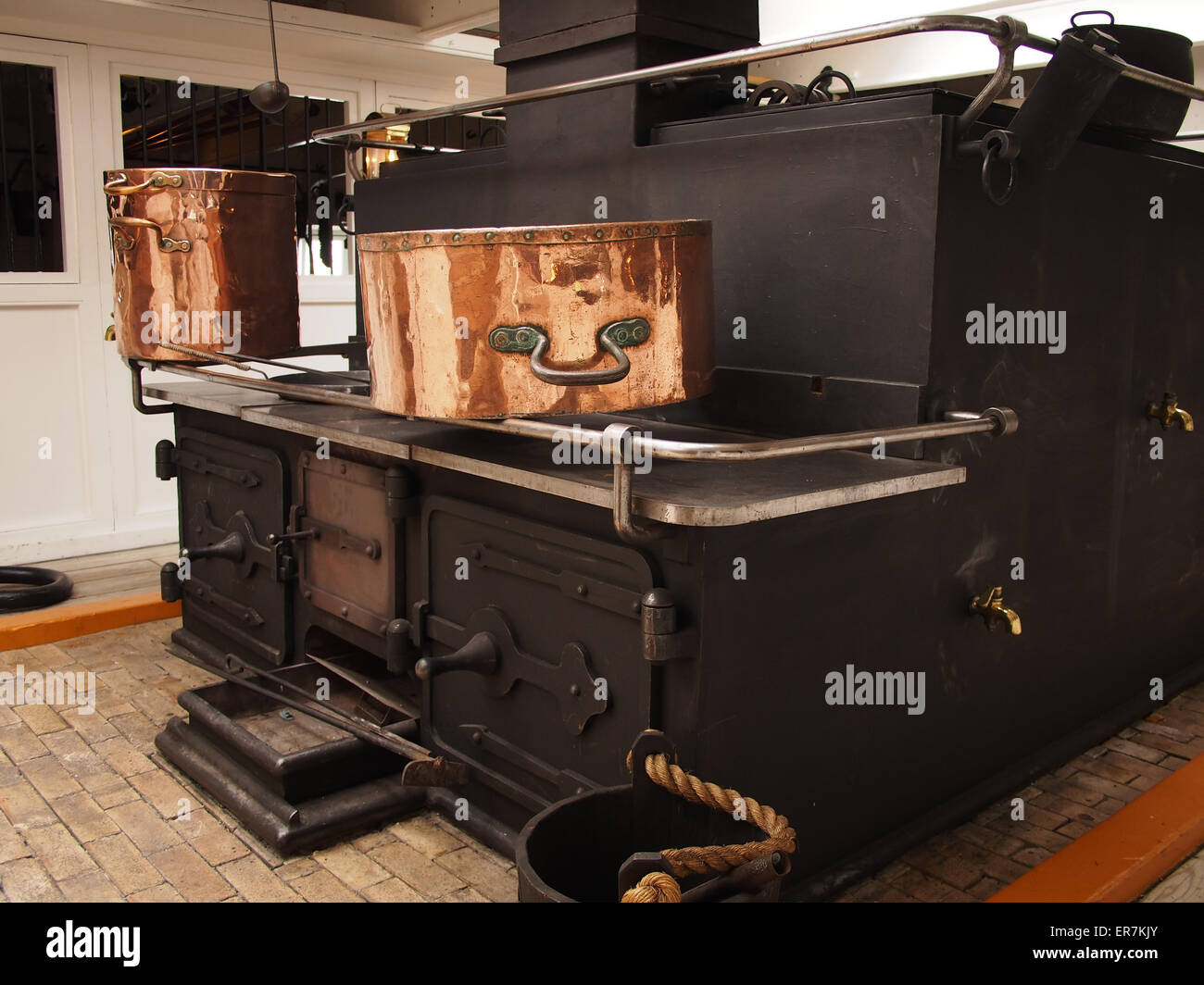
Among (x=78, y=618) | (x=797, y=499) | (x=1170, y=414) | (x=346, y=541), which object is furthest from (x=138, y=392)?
(x=1170, y=414)

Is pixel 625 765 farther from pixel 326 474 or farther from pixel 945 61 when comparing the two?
pixel 945 61

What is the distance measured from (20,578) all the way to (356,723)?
2721mm

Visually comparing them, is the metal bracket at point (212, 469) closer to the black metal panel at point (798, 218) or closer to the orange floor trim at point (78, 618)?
the orange floor trim at point (78, 618)

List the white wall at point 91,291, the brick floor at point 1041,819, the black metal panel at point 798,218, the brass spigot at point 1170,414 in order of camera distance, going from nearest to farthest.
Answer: the black metal panel at point 798,218 → the brick floor at point 1041,819 → the brass spigot at point 1170,414 → the white wall at point 91,291

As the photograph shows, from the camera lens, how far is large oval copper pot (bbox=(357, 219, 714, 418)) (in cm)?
226

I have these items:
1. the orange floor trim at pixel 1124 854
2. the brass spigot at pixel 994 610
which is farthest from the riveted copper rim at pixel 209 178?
the orange floor trim at pixel 1124 854

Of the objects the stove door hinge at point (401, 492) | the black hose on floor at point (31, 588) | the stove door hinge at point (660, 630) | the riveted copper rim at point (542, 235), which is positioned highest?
the riveted copper rim at point (542, 235)

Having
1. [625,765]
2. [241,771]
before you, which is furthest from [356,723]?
[625,765]

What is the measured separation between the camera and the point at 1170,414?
3.33 m

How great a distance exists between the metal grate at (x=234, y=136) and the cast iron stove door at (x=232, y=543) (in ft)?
6.32

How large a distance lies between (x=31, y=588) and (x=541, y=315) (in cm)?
356

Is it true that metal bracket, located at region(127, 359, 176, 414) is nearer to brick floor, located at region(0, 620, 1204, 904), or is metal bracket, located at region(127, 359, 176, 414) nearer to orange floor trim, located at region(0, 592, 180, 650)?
orange floor trim, located at region(0, 592, 180, 650)

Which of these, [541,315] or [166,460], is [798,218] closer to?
[541,315]

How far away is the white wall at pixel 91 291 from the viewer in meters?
5.35
